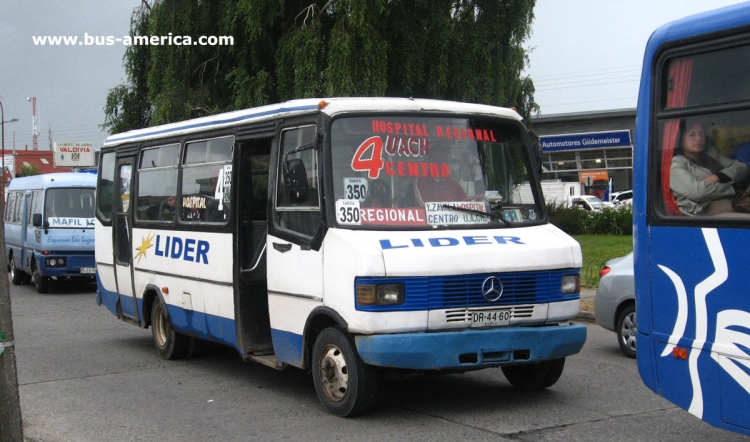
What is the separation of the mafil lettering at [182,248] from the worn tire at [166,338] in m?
0.67

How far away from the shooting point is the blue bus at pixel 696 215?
5.04 m

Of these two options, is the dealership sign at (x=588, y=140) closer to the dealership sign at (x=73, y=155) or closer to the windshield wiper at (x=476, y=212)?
the dealership sign at (x=73, y=155)

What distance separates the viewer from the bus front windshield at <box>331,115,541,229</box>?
23.6 feet

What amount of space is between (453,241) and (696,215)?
213cm

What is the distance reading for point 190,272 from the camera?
376 inches

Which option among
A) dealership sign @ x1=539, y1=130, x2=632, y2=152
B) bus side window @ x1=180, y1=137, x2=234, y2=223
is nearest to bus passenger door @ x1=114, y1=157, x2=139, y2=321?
bus side window @ x1=180, y1=137, x2=234, y2=223

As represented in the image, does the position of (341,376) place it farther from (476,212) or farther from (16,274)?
(16,274)

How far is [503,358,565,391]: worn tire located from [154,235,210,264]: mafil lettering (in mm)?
3333

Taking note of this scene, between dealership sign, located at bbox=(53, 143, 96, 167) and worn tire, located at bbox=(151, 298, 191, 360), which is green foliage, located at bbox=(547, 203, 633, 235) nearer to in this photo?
worn tire, located at bbox=(151, 298, 191, 360)

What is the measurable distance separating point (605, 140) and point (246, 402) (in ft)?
158

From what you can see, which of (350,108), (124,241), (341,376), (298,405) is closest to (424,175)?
(350,108)

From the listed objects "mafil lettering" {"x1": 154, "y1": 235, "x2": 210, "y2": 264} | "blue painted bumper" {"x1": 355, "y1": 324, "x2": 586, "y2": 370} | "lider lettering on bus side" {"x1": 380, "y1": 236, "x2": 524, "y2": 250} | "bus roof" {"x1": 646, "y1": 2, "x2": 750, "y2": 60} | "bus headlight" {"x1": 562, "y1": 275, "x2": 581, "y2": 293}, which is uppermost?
"bus roof" {"x1": 646, "y1": 2, "x2": 750, "y2": 60}

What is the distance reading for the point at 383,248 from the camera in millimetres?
6750

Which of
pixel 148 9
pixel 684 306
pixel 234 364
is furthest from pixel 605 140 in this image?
pixel 684 306
